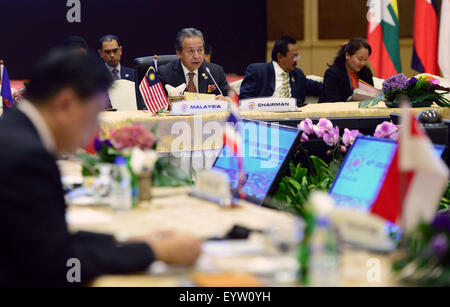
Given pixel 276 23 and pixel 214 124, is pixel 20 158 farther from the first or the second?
pixel 276 23

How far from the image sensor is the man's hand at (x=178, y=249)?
172cm

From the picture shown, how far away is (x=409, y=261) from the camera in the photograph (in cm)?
156

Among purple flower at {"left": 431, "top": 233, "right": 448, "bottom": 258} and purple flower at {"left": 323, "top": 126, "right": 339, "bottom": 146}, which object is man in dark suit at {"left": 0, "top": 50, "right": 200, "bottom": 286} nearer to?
purple flower at {"left": 431, "top": 233, "right": 448, "bottom": 258}

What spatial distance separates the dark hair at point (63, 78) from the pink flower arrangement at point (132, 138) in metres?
0.71

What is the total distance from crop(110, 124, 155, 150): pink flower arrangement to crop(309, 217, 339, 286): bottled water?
1155 mm

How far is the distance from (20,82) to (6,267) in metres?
7.75

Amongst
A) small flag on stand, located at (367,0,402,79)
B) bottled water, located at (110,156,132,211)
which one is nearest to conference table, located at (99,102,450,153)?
bottled water, located at (110,156,132,211)

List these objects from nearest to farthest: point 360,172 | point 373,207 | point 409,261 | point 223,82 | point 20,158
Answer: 1. point 409,261
2. point 20,158
3. point 373,207
4. point 360,172
5. point 223,82

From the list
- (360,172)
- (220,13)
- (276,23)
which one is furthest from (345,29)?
(360,172)

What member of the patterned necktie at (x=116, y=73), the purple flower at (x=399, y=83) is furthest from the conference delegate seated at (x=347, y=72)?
the patterned necktie at (x=116, y=73)

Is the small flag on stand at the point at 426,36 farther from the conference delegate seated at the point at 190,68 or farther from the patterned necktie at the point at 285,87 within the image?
the conference delegate seated at the point at 190,68

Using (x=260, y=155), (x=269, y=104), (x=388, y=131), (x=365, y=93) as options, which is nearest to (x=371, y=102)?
(x=365, y=93)

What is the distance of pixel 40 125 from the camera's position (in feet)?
6.01

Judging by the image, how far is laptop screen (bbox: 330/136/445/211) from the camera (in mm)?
2359
